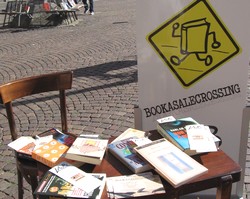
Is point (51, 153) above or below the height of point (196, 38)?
below

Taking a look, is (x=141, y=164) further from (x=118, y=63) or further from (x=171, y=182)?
(x=118, y=63)

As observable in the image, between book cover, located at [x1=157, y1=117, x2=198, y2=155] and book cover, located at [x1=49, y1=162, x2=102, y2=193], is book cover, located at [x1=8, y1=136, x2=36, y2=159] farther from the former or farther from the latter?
book cover, located at [x1=157, y1=117, x2=198, y2=155]

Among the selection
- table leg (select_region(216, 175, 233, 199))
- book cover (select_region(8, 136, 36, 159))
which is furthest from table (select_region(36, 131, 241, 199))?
book cover (select_region(8, 136, 36, 159))

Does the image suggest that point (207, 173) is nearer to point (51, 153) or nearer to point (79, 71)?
point (51, 153)

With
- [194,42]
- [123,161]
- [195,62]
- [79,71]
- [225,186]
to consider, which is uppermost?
[194,42]

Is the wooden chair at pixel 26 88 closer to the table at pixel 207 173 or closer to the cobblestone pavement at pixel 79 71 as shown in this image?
the cobblestone pavement at pixel 79 71

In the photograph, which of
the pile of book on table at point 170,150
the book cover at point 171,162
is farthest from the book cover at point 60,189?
the book cover at point 171,162

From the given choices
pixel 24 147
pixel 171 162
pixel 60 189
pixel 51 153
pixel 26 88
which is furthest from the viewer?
pixel 26 88

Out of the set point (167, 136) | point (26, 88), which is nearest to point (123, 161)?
point (167, 136)

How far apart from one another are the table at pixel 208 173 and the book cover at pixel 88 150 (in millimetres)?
60

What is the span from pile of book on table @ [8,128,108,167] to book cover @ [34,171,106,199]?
19cm

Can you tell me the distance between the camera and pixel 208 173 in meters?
1.76

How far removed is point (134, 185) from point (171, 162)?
0.74ft

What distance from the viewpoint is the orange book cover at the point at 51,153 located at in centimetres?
192
